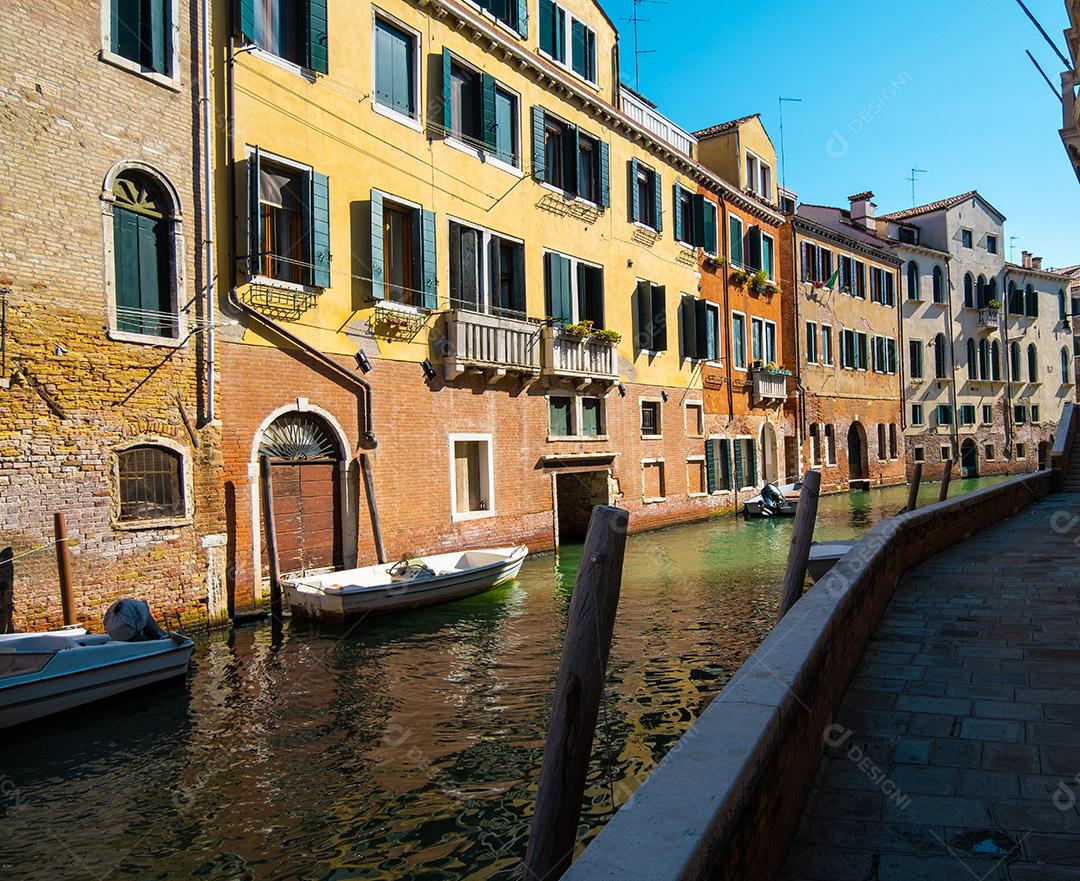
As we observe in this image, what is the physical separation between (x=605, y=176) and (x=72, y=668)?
45.5ft

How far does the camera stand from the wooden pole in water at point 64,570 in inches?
322

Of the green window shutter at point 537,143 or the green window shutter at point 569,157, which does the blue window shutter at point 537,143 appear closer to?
the green window shutter at point 537,143

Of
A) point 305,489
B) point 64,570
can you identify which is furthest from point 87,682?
point 305,489

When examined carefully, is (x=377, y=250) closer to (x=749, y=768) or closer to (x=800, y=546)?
(x=800, y=546)

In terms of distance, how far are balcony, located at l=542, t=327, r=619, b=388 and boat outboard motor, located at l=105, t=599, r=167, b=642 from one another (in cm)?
885

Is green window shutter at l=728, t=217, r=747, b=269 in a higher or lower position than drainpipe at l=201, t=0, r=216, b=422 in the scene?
higher

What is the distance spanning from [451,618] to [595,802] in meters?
5.55

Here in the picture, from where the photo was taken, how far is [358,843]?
4.58 meters

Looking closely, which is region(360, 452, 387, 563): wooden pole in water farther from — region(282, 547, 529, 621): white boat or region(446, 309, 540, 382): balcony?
region(446, 309, 540, 382): balcony

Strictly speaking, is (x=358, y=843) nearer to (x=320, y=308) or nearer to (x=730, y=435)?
(x=320, y=308)

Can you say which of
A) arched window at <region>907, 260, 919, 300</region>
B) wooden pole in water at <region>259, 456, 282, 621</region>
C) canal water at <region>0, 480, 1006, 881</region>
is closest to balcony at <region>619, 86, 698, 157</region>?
wooden pole in water at <region>259, 456, 282, 621</region>

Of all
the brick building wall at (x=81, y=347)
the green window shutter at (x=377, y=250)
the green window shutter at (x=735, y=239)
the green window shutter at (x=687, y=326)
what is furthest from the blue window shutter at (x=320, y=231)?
A: the green window shutter at (x=735, y=239)

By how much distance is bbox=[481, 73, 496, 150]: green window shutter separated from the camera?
1402 centimetres

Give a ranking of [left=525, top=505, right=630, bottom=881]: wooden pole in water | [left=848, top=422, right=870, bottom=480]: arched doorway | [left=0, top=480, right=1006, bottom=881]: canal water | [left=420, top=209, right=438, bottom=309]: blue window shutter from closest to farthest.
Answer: [left=525, top=505, right=630, bottom=881]: wooden pole in water → [left=0, top=480, right=1006, bottom=881]: canal water → [left=420, top=209, right=438, bottom=309]: blue window shutter → [left=848, top=422, right=870, bottom=480]: arched doorway
